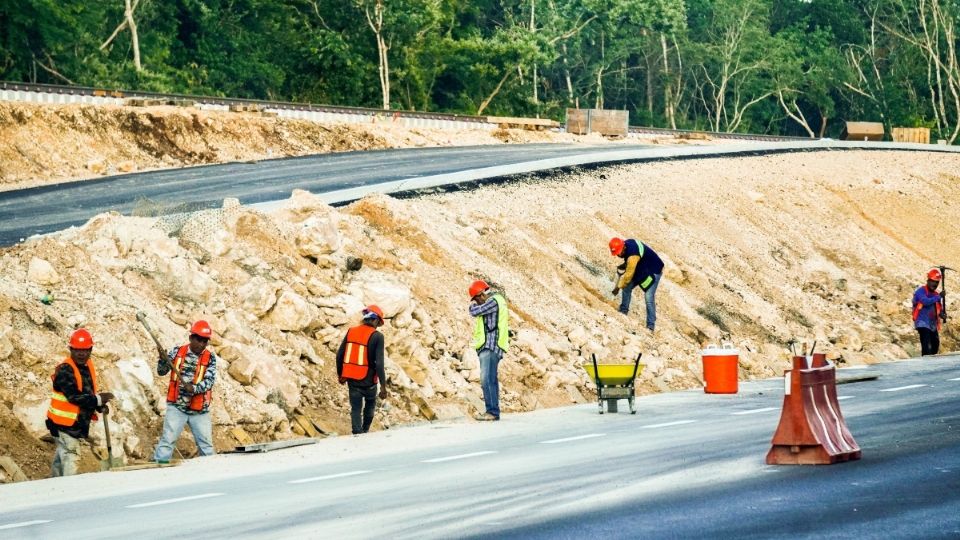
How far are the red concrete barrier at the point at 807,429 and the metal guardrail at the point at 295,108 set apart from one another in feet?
101

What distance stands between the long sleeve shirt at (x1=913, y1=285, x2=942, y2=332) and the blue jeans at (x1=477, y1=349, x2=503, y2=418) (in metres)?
11.1

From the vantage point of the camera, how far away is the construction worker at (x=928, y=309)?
27.5 meters

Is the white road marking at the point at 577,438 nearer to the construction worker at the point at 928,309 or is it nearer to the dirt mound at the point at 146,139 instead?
the construction worker at the point at 928,309

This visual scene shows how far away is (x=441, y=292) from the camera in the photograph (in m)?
23.5

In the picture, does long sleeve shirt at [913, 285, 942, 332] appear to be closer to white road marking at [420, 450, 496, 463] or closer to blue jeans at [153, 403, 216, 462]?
white road marking at [420, 450, 496, 463]

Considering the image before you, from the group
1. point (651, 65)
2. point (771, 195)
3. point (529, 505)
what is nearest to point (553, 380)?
point (529, 505)

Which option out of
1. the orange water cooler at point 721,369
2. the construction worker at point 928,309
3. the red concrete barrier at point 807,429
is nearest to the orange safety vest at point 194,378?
the red concrete barrier at point 807,429

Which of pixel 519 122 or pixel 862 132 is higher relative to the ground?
pixel 519 122

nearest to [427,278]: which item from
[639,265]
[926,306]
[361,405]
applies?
[639,265]

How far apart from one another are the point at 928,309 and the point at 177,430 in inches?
625

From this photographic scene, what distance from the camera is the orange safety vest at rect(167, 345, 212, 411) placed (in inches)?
641

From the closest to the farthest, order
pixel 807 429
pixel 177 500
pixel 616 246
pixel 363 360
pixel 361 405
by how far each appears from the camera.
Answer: pixel 177 500
pixel 807 429
pixel 363 360
pixel 361 405
pixel 616 246

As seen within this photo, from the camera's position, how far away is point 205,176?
34500 millimetres

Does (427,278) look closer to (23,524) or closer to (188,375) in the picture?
(188,375)
